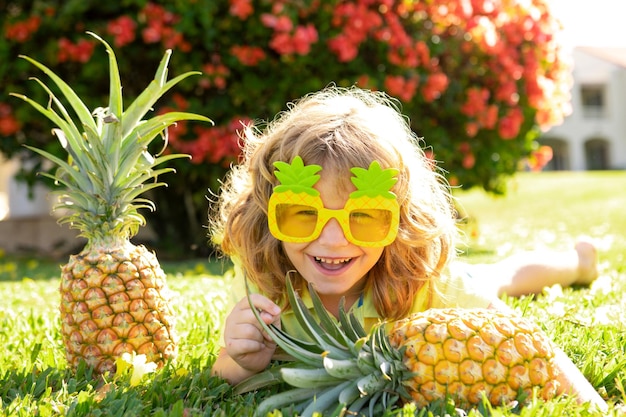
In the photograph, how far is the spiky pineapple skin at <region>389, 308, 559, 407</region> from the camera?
1964 mm

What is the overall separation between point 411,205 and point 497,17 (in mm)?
5416

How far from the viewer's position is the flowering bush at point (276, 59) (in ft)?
20.7

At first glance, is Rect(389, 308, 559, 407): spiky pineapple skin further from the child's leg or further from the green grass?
the child's leg

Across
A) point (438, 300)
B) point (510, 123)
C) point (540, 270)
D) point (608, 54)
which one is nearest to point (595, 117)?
point (608, 54)

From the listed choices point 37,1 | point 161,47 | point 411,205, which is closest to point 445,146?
point 161,47

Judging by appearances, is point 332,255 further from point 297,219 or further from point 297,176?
point 297,176

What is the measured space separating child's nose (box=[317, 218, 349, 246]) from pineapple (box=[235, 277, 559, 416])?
0.35 metres

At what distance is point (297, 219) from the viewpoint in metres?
2.38

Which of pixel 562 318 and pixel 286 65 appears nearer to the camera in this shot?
pixel 562 318

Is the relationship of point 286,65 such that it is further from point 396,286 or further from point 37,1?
point 396,286

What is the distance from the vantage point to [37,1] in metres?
6.46

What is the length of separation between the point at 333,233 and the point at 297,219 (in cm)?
13

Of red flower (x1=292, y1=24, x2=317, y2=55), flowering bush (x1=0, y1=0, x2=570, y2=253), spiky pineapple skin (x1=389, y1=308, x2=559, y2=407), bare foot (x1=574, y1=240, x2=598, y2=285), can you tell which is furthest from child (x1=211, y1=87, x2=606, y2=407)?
flowering bush (x1=0, y1=0, x2=570, y2=253)

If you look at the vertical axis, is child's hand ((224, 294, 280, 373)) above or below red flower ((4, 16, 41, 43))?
below
